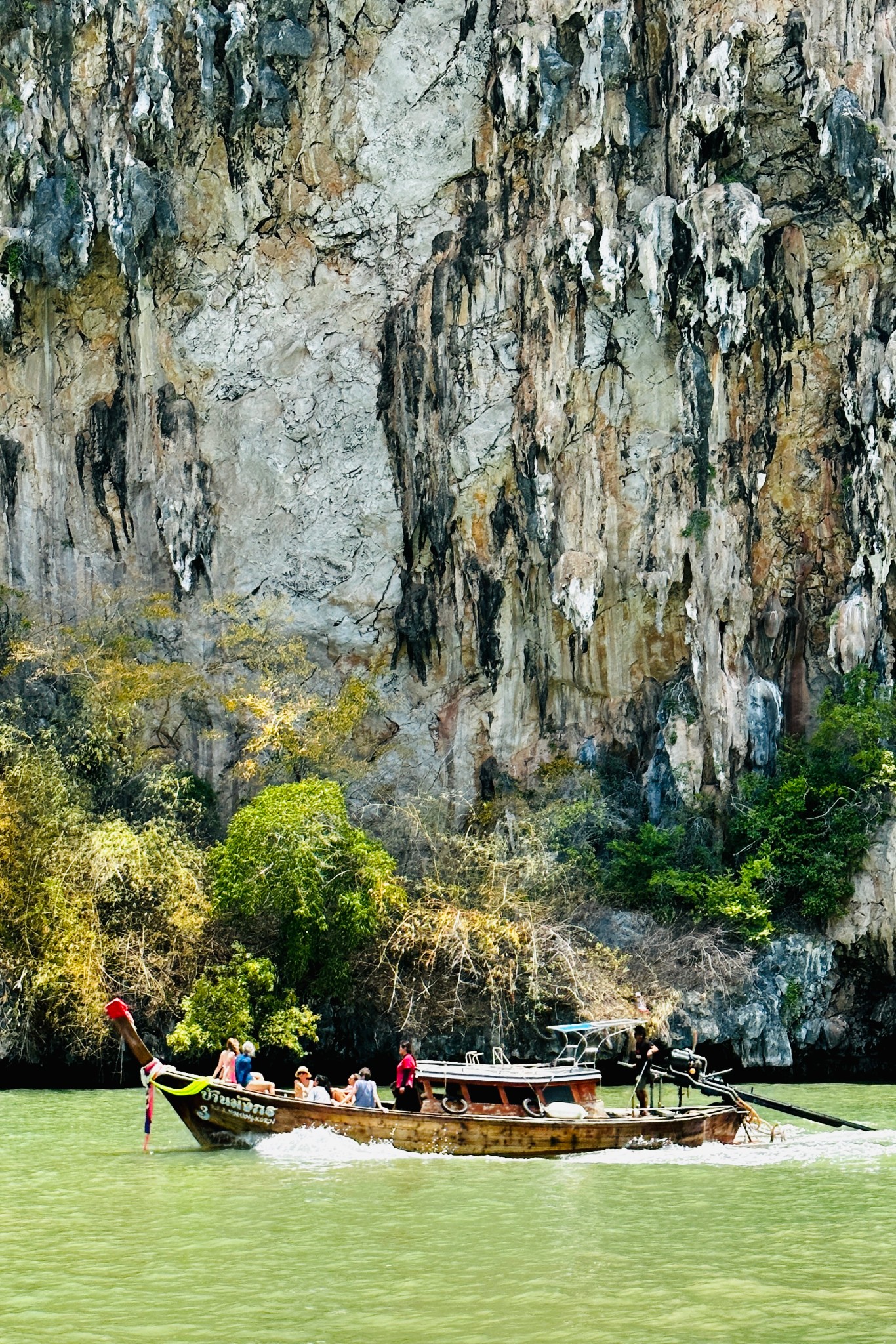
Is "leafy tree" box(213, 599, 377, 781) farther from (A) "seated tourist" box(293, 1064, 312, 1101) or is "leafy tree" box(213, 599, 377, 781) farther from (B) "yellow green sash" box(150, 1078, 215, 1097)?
(B) "yellow green sash" box(150, 1078, 215, 1097)

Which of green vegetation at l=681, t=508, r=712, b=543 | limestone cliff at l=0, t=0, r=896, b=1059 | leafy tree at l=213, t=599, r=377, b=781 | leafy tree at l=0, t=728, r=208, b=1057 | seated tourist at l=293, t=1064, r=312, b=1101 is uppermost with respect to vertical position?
limestone cliff at l=0, t=0, r=896, b=1059

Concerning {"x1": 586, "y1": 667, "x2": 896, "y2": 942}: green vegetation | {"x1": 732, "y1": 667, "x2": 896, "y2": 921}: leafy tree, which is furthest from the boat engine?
{"x1": 732, "y1": 667, "x2": 896, "y2": 921}: leafy tree

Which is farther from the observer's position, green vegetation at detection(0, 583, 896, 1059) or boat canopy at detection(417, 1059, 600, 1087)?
green vegetation at detection(0, 583, 896, 1059)

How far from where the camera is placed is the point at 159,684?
1368 inches

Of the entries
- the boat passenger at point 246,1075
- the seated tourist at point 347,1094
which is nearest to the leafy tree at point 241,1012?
the seated tourist at point 347,1094

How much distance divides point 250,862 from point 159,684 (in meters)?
8.63

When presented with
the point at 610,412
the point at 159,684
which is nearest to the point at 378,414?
the point at 610,412

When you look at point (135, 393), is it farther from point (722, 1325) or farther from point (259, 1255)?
point (722, 1325)

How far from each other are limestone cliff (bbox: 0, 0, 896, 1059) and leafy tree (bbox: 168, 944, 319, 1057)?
1013 centimetres

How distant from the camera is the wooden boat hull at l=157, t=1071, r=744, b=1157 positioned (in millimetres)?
19266

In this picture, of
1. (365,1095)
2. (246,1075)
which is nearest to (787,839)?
(365,1095)

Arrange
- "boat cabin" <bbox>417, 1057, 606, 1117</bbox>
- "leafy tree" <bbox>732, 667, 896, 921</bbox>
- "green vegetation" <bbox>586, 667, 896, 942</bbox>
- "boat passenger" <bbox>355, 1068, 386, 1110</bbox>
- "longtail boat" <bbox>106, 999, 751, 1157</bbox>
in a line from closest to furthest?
"longtail boat" <bbox>106, 999, 751, 1157</bbox>, "boat cabin" <bbox>417, 1057, 606, 1117</bbox>, "boat passenger" <bbox>355, 1068, 386, 1110</bbox>, "green vegetation" <bbox>586, 667, 896, 942</bbox>, "leafy tree" <bbox>732, 667, 896, 921</bbox>

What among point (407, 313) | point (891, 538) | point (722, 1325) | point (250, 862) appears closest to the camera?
point (722, 1325)

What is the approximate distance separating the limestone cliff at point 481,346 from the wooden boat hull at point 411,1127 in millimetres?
12873
